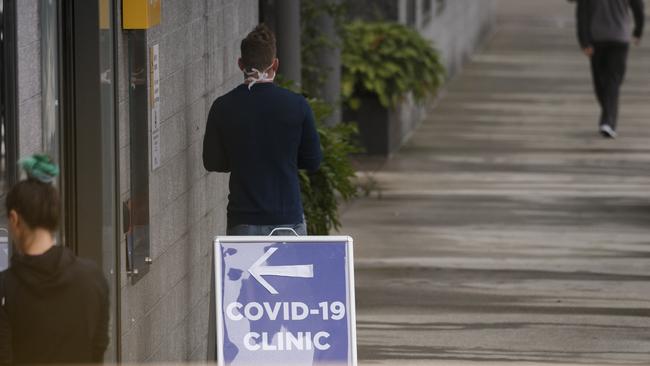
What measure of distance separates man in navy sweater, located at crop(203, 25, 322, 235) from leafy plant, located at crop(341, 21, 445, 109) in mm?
9279

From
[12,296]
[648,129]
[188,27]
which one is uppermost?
[188,27]

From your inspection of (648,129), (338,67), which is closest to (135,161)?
(338,67)

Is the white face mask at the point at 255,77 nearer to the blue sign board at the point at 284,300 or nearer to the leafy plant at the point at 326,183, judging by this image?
the blue sign board at the point at 284,300

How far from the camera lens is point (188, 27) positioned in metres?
7.52

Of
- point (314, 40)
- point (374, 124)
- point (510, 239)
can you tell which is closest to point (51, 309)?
point (510, 239)

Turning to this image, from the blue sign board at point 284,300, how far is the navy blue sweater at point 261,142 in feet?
1.79

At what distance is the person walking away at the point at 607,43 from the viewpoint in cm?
1822

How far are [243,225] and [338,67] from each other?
7896mm

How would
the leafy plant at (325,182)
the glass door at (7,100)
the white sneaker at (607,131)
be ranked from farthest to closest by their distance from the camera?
the white sneaker at (607,131) < the leafy plant at (325,182) < the glass door at (7,100)

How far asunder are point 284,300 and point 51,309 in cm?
189

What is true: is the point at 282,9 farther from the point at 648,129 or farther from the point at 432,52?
the point at 648,129

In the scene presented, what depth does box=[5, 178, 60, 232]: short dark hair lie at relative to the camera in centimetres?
467

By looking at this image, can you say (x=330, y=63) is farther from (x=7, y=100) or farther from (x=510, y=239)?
(x=7, y=100)

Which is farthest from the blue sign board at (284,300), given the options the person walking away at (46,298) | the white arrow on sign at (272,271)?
the person walking away at (46,298)
